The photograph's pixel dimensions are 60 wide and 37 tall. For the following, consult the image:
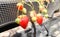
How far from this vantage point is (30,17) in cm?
76

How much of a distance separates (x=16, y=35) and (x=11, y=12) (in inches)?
5.3

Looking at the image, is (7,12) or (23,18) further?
(7,12)

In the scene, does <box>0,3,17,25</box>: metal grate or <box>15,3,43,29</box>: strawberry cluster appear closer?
<box>15,3,43,29</box>: strawberry cluster

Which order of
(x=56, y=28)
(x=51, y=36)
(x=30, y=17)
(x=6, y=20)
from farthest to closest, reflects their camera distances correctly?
(x=56, y=28) < (x=51, y=36) < (x=6, y=20) < (x=30, y=17)

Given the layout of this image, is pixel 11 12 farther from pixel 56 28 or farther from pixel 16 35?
pixel 56 28

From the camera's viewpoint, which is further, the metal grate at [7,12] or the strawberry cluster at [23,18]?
the metal grate at [7,12]

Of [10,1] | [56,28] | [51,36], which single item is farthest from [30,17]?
[56,28]

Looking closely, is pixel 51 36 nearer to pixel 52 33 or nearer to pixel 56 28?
pixel 52 33

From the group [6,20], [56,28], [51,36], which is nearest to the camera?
[6,20]

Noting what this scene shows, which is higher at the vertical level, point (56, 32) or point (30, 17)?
point (30, 17)

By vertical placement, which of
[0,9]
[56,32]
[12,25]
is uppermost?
[0,9]

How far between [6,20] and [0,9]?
0.24 ft

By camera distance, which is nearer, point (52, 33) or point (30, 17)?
point (30, 17)

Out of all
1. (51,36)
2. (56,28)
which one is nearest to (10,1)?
(51,36)
